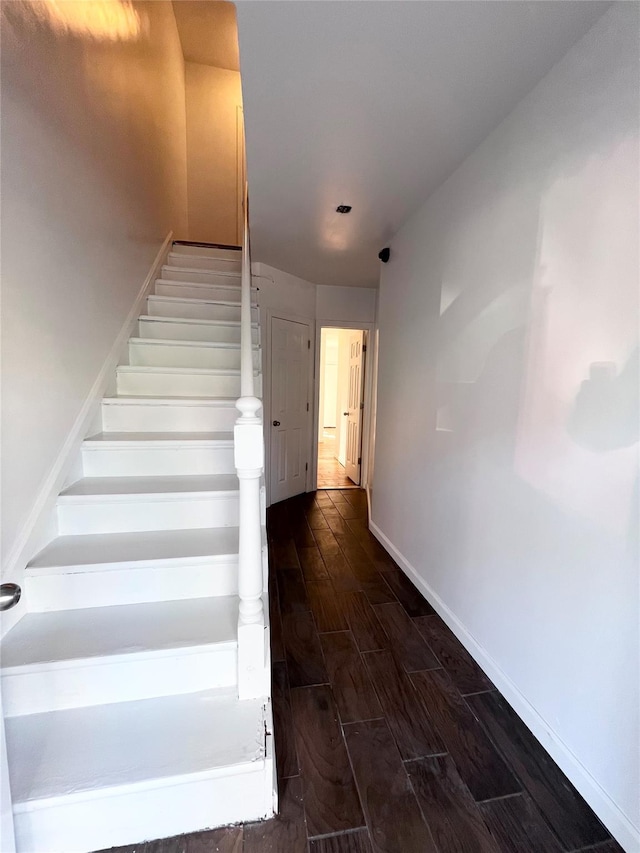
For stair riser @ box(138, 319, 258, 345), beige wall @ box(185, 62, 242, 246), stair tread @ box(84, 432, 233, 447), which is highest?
beige wall @ box(185, 62, 242, 246)

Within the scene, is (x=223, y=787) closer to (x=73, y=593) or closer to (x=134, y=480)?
(x=73, y=593)

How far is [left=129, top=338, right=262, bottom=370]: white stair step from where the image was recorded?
240cm

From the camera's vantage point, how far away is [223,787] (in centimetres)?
104

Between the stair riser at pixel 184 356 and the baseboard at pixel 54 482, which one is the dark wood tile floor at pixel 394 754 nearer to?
the baseboard at pixel 54 482

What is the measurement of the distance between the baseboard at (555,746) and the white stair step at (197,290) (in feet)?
8.68

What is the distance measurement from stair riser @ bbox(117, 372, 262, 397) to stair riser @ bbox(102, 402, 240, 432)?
21 centimetres

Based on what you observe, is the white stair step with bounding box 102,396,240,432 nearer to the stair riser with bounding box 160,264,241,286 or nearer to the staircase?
the staircase

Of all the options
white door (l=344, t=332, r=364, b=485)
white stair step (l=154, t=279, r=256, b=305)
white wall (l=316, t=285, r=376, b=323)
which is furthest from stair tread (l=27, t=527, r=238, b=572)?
white door (l=344, t=332, r=364, b=485)

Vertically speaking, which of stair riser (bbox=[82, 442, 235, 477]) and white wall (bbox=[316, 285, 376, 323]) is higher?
white wall (bbox=[316, 285, 376, 323])

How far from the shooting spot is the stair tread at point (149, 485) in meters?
1.61

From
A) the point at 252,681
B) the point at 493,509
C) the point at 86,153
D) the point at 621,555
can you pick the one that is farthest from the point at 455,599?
the point at 86,153

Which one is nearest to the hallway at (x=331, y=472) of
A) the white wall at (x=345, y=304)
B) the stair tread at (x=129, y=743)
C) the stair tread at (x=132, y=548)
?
the white wall at (x=345, y=304)

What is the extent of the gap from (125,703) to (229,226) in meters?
4.83

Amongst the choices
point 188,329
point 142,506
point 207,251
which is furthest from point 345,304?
point 142,506
